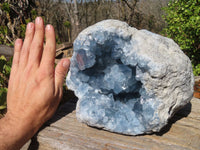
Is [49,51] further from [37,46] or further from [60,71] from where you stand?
[60,71]

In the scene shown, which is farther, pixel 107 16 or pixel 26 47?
pixel 107 16

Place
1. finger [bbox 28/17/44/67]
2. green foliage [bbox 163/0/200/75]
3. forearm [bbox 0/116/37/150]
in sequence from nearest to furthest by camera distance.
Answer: forearm [bbox 0/116/37/150], finger [bbox 28/17/44/67], green foliage [bbox 163/0/200/75]

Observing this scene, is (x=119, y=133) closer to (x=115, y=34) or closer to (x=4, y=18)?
(x=115, y=34)

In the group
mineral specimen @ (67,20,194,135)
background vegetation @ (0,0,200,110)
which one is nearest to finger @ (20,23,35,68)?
mineral specimen @ (67,20,194,135)

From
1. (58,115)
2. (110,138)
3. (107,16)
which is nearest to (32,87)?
(58,115)

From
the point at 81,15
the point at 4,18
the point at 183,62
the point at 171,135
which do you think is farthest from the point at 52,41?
the point at 81,15

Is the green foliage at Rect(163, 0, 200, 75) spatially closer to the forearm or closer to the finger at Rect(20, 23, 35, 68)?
the finger at Rect(20, 23, 35, 68)
